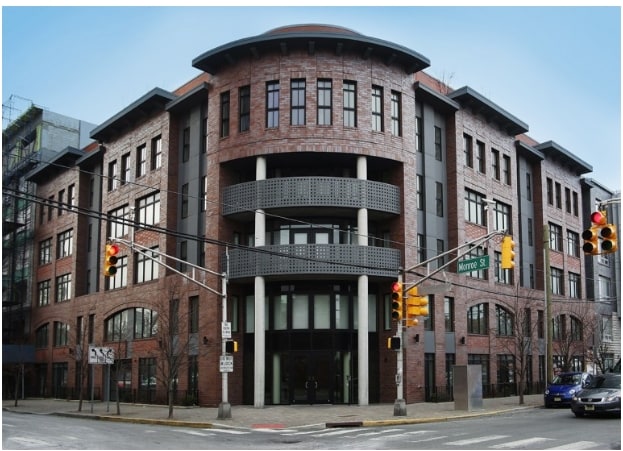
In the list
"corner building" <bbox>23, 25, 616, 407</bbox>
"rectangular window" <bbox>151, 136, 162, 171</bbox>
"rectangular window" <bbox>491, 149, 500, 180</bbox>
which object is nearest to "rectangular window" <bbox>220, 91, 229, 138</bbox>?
"corner building" <bbox>23, 25, 616, 407</bbox>

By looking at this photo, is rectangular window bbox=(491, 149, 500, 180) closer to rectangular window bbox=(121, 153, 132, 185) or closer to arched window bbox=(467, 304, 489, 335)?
arched window bbox=(467, 304, 489, 335)

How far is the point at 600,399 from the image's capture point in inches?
968

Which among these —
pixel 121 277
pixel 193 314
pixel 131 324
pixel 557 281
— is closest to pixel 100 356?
pixel 193 314

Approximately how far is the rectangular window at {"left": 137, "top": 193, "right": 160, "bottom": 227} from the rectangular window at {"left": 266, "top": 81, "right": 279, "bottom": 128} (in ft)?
33.9

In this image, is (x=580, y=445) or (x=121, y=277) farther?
(x=121, y=277)

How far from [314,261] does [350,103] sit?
834 centimetres

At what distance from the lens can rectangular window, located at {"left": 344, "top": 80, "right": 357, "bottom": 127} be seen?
36.8 metres

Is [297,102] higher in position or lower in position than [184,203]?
higher

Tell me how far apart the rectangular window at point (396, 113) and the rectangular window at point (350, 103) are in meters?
2.44

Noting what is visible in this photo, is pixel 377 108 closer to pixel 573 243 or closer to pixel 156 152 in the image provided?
pixel 156 152

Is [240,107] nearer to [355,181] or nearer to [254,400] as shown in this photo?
[355,181]

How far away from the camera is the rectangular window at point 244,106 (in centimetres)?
3750

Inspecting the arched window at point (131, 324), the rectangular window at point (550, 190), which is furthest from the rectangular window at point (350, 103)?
the rectangular window at point (550, 190)

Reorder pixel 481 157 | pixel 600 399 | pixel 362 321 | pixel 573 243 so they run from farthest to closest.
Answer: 1. pixel 573 243
2. pixel 481 157
3. pixel 362 321
4. pixel 600 399
